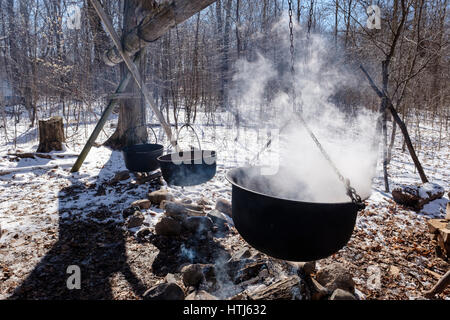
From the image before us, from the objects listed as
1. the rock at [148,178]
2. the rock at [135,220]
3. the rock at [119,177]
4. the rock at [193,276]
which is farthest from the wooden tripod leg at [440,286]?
the rock at [119,177]

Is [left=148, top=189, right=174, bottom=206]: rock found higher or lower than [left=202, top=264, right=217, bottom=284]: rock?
higher

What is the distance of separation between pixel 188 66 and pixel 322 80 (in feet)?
17.4

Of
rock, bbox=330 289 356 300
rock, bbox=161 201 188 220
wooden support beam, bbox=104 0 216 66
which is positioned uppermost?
wooden support beam, bbox=104 0 216 66

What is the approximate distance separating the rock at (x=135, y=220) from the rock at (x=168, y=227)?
35cm

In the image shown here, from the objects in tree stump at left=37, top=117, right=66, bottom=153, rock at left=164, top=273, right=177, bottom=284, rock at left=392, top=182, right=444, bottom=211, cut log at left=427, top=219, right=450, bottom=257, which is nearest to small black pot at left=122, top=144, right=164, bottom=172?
rock at left=164, top=273, right=177, bottom=284

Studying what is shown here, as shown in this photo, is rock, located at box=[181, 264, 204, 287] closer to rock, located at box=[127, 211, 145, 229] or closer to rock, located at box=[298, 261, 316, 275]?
rock, located at box=[298, 261, 316, 275]

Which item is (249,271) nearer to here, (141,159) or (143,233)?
(143,233)

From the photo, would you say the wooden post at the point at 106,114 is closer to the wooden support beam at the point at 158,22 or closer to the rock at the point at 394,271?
the wooden support beam at the point at 158,22

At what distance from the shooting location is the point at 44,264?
8.07 feet

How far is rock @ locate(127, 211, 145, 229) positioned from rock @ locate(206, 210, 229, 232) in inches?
35.4

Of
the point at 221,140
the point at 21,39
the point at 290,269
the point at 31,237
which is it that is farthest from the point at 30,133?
the point at 290,269

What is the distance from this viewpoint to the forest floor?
2.25m

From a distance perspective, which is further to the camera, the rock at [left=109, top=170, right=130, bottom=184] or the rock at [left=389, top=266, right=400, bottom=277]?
the rock at [left=109, top=170, right=130, bottom=184]
